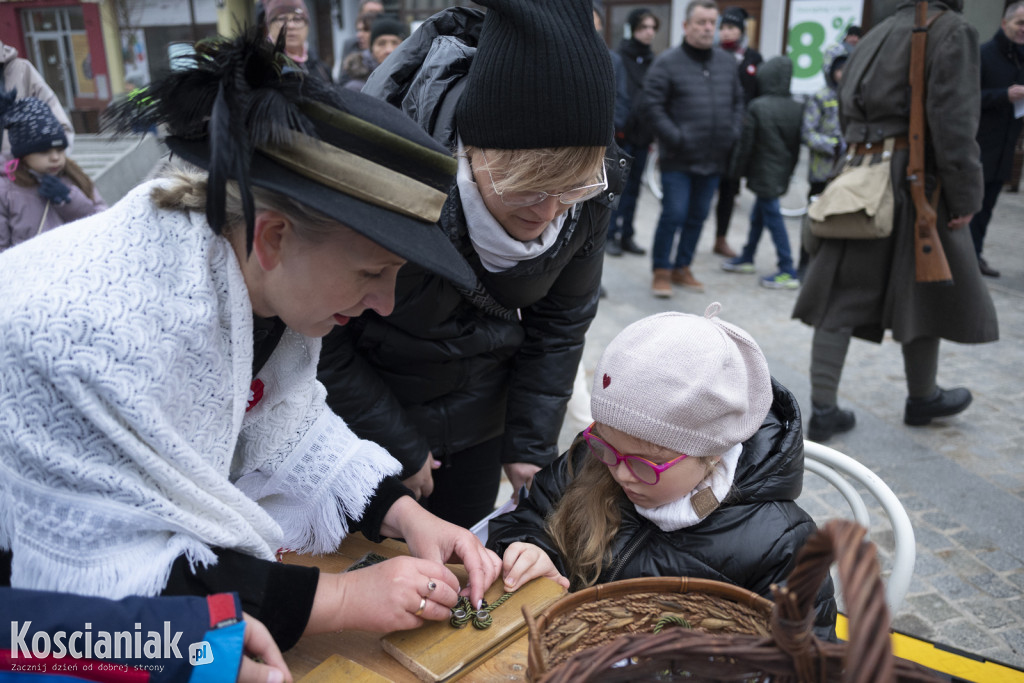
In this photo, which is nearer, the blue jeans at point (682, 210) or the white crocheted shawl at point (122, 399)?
the white crocheted shawl at point (122, 399)

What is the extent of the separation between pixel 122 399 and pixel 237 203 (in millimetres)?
316

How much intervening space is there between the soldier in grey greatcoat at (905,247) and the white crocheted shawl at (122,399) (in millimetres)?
3237

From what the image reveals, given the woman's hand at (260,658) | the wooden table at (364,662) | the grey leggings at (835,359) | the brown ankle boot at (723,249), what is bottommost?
the brown ankle boot at (723,249)

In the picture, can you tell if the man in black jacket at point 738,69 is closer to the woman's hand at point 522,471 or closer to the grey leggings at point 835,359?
the grey leggings at point 835,359

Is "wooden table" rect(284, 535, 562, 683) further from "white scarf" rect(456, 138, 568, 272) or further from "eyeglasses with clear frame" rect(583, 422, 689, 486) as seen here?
"white scarf" rect(456, 138, 568, 272)

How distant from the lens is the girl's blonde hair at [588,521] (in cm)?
160

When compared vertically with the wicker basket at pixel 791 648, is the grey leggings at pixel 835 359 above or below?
below

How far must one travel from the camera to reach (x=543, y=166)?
1.59m

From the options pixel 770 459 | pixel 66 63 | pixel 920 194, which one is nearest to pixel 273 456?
pixel 770 459

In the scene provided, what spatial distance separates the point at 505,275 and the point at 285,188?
87 cm

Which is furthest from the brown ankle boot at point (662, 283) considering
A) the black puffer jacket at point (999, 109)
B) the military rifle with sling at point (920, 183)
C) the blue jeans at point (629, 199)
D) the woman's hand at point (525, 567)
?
the woman's hand at point (525, 567)

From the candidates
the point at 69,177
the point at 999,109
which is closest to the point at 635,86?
the point at 999,109

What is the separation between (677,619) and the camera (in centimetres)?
121

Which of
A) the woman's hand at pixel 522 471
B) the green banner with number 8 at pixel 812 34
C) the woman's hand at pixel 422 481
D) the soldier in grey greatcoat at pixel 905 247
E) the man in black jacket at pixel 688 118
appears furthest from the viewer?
the green banner with number 8 at pixel 812 34
